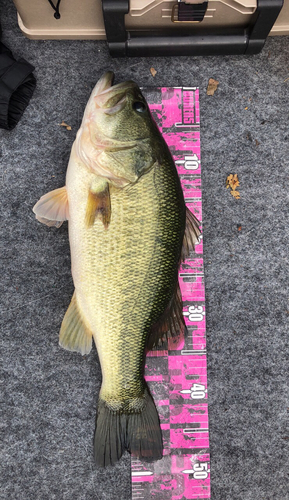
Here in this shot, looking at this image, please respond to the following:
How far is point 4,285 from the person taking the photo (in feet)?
4.51

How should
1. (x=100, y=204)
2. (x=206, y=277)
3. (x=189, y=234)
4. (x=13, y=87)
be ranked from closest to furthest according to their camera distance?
(x=100, y=204) < (x=189, y=234) < (x=13, y=87) < (x=206, y=277)

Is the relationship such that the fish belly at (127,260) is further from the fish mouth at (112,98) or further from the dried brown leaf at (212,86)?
the dried brown leaf at (212,86)

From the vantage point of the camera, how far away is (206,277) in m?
1.41

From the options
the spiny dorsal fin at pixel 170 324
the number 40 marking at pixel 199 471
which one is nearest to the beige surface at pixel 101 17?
the spiny dorsal fin at pixel 170 324

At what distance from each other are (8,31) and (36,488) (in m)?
1.72

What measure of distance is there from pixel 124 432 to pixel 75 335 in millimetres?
356

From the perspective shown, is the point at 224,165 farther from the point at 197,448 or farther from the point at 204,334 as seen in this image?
the point at 197,448

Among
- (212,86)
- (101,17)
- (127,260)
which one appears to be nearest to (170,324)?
(127,260)

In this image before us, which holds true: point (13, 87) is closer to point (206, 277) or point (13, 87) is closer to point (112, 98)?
point (112, 98)

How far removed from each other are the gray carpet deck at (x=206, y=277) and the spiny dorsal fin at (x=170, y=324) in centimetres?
25

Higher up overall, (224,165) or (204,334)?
(224,165)

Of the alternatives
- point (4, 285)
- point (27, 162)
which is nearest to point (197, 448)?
point (4, 285)

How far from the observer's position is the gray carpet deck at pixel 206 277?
54.0 inches

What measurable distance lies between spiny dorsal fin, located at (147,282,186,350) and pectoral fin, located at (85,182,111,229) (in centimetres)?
33
